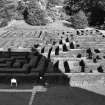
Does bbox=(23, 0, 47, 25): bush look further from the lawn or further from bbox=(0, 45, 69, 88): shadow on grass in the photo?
the lawn

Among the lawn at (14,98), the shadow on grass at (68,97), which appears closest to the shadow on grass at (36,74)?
the shadow on grass at (68,97)

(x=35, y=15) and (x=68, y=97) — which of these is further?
(x=35, y=15)

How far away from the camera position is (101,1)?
29859 mm

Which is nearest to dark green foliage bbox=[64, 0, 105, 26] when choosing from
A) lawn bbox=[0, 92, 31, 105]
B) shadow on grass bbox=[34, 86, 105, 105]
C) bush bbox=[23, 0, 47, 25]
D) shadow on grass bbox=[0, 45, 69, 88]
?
bush bbox=[23, 0, 47, 25]

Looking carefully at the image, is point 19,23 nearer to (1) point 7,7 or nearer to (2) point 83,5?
(1) point 7,7

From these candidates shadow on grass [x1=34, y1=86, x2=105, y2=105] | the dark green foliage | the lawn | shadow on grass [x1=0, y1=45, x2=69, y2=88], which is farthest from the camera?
the dark green foliage

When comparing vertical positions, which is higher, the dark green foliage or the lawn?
the lawn

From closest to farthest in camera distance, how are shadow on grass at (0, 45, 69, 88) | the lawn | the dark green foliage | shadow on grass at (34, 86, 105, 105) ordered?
1. shadow on grass at (34, 86, 105, 105)
2. the lawn
3. shadow on grass at (0, 45, 69, 88)
4. the dark green foliage

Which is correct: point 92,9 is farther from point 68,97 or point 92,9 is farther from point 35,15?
point 68,97

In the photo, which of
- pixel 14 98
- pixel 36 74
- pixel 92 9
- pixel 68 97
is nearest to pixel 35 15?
pixel 92 9

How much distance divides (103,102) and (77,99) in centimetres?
104

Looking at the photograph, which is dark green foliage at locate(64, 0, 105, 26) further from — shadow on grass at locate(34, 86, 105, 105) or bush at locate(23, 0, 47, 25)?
shadow on grass at locate(34, 86, 105, 105)

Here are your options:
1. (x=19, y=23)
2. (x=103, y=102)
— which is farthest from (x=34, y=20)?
(x=103, y=102)

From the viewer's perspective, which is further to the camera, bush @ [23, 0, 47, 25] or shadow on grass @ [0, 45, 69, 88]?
bush @ [23, 0, 47, 25]
